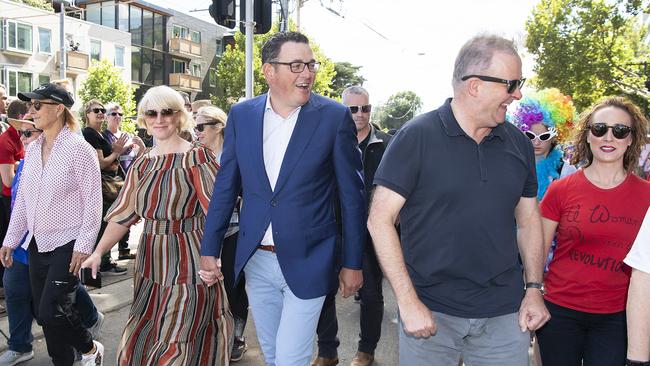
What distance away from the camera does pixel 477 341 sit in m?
2.31

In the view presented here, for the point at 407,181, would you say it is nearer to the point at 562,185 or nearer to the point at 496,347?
the point at 496,347

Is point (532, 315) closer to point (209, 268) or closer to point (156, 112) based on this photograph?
point (209, 268)

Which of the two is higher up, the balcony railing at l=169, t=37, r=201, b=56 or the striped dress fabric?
the balcony railing at l=169, t=37, r=201, b=56

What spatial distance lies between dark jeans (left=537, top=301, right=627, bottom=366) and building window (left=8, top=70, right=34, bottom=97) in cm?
3580

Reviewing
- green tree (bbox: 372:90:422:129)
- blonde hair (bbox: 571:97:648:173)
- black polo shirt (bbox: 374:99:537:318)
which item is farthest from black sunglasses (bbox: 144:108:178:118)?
green tree (bbox: 372:90:422:129)

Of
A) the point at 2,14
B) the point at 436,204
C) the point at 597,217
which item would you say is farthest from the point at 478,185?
the point at 2,14

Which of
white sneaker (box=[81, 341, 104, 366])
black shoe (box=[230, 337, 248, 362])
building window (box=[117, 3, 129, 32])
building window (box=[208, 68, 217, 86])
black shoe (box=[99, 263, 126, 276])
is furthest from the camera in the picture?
building window (box=[208, 68, 217, 86])

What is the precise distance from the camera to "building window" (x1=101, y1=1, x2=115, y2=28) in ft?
145

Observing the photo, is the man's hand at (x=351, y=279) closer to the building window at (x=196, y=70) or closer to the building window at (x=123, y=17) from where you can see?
the building window at (x=123, y=17)

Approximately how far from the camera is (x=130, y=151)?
7.54m

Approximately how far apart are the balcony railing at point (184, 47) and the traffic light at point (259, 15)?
43.3 meters

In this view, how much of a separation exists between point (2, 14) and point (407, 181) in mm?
38930

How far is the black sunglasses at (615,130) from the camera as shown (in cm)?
290

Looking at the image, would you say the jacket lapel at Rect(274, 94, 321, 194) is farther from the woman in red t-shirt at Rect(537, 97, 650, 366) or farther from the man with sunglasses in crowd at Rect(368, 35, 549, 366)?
the woman in red t-shirt at Rect(537, 97, 650, 366)
